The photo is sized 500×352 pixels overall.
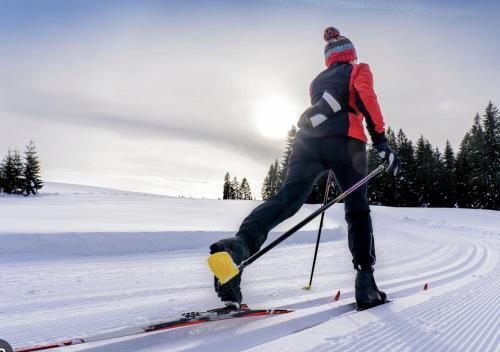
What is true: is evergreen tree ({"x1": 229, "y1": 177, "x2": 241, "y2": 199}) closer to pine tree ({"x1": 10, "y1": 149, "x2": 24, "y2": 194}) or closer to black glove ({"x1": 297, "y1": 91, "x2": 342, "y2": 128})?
pine tree ({"x1": 10, "y1": 149, "x2": 24, "y2": 194})

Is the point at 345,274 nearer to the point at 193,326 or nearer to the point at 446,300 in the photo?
the point at 446,300

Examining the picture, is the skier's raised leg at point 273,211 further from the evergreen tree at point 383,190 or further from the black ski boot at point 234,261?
the evergreen tree at point 383,190

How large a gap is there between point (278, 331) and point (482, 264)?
4.34 m

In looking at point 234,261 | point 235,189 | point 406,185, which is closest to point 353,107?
point 234,261

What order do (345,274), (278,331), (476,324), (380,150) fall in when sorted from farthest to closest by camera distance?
(345,274) → (380,150) → (476,324) → (278,331)

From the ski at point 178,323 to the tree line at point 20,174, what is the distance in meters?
54.1

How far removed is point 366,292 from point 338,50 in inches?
69.3

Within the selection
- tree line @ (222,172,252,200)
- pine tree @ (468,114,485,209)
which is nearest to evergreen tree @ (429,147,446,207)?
pine tree @ (468,114,485,209)

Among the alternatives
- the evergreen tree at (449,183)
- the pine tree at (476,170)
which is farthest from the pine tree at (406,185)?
the pine tree at (476,170)

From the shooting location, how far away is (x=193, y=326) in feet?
5.99

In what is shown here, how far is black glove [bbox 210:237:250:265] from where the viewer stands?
1.91 meters

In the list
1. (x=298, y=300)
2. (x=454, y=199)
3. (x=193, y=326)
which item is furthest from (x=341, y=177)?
(x=454, y=199)

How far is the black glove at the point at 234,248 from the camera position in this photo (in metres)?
1.91

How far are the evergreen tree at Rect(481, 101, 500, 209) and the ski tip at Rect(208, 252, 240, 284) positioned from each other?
147ft
